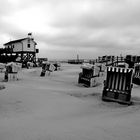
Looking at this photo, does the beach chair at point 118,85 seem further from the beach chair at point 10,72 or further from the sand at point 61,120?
the beach chair at point 10,72

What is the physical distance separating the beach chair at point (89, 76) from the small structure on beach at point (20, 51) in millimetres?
33311

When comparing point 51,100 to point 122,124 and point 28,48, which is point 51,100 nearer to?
point 122,124

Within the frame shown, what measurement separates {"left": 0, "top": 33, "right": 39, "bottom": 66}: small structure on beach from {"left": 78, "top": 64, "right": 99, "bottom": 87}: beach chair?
33311mm

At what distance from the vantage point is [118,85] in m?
9.92

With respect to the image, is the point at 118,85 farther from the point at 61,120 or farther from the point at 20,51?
the point at 20,51

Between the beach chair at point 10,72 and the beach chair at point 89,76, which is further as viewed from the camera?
the beach chair at point 10,72

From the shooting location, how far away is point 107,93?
10.0 meters

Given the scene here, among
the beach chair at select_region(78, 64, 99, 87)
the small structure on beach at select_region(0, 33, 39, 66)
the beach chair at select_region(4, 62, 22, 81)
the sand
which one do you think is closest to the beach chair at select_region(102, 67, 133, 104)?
the sand

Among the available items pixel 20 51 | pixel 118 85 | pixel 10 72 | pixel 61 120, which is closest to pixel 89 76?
pixel 118 85

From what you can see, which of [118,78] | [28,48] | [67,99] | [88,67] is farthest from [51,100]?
[28,48]

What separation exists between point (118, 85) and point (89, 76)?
20.3 ft

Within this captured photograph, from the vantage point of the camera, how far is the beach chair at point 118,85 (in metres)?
9.48

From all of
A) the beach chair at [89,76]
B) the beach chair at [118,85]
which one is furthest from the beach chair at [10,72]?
the beach chair at [118,85]

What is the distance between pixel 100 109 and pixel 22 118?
10.9 ft
